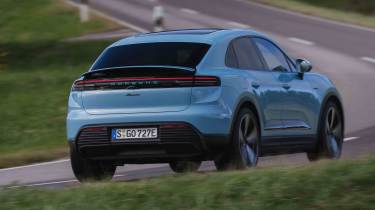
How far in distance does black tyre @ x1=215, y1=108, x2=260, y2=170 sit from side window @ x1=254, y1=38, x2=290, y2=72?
1.00 metres

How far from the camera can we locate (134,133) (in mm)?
9906

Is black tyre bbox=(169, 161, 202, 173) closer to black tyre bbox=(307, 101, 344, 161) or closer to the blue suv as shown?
the blue suv

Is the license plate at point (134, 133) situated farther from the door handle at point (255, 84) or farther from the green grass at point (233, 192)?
the green grass at point (233, 192)

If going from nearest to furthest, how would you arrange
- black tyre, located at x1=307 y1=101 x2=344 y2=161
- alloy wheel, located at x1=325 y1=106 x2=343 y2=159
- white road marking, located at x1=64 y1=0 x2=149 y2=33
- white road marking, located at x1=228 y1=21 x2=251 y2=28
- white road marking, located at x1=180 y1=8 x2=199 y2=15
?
black tyre, located at x1=307 y1=101 x2=344 y2=161
alloy wheel, located at x1=325 y1=106 x2=343 y2=159
white road marking, located at x1=64 y1=0 x2=149 y2=33
white road marking, located at x1=228 y1=21 x2=251 y2=28
white road marking, located at x1=180 y1=8 x2=199 y2=15

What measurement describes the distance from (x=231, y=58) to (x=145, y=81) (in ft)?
3.39

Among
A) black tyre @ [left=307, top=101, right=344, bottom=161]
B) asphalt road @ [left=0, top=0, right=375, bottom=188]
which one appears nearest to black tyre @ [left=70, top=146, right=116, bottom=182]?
asphalt road @ [left=0, top=0, right=375, bottom=188]

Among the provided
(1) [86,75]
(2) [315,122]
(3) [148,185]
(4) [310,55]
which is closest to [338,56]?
(4) [310,55]

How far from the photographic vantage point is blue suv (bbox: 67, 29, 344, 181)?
9812 millimetres

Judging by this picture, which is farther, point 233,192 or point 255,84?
point 255,84

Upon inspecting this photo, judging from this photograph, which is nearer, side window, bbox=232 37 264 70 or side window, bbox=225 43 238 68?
side window, bbox=225 43 238 68

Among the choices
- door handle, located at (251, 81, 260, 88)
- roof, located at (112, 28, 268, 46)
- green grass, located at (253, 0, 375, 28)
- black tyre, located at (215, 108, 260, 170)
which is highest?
roof, located at (112, 28, 268, 46)

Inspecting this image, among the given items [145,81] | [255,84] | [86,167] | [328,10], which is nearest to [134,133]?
[145,81]

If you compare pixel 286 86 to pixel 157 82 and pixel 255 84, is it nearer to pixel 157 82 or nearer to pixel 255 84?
pixel 255 84

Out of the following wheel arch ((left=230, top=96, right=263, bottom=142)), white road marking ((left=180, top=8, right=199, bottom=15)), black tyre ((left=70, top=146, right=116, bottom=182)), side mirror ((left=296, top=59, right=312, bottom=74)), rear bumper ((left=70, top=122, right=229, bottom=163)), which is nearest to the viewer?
rear bumper ((left=70, top=122, right=229, bottom=163))
